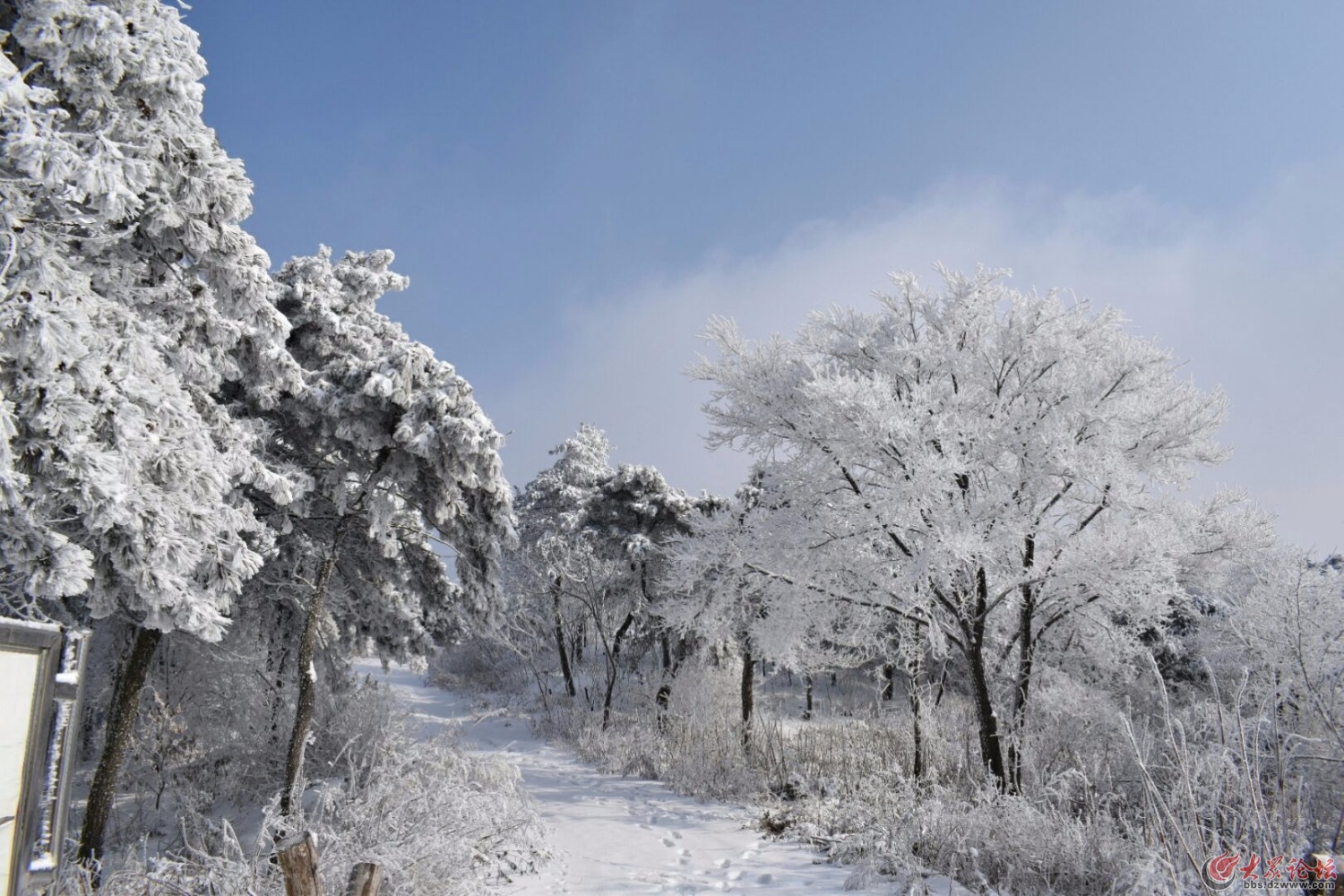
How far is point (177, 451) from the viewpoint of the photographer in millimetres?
5965

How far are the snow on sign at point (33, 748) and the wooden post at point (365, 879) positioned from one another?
1.67 metres

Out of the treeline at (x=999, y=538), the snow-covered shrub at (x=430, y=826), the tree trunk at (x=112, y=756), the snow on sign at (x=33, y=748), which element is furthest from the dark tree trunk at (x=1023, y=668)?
the tree trunk at (x=112, y=756)

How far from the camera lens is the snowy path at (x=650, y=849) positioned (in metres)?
6.01

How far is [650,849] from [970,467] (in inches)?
224

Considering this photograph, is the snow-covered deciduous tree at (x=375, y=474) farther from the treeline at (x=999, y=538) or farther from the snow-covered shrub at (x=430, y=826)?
the treeline at (x=999, y=538)

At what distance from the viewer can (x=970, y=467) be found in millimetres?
8312

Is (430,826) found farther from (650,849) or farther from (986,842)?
(986,842)

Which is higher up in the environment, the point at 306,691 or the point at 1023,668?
the point at 1023,668

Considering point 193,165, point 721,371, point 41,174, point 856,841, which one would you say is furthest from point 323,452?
point 856,841

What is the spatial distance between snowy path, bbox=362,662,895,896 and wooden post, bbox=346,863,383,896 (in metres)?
3.12

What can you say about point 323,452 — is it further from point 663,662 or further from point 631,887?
point 663,662

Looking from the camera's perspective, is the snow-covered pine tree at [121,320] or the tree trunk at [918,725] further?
the tree trunk at [918,725]

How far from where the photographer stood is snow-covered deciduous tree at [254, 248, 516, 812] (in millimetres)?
8047

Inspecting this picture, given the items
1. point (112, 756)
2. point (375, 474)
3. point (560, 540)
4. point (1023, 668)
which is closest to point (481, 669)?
point (560, 540)
